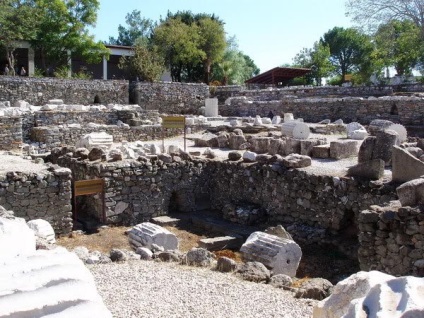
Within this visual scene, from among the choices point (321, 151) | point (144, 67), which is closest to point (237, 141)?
point (321, 151)

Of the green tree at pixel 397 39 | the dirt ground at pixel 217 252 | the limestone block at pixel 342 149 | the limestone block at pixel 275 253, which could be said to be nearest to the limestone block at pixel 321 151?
the limestone block at pixel 342 149

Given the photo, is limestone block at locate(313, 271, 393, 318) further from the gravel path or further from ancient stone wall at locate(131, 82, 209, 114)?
ancient stone wall at locate(131, 82, 209, 114)

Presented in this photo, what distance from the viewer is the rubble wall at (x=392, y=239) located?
8.00 metres

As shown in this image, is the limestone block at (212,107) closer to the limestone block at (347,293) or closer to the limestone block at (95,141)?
the limestone block at (95,141)

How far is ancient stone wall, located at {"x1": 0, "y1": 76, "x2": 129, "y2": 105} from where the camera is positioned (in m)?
25.4

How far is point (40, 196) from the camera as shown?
1183cm

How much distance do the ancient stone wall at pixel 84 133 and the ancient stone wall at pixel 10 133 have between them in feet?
3.38

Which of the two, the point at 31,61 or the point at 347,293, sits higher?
the point at 31,61

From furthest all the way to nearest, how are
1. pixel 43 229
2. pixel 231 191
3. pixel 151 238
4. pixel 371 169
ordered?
1. pixel 231 191
2. pixel 371 169
3. pixel 151 238
4. pixel 43 229

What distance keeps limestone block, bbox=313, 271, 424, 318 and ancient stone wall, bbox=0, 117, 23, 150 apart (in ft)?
52.1

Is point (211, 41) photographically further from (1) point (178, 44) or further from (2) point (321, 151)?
(2) point (321, 151)

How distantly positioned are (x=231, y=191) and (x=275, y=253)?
17.6 ft

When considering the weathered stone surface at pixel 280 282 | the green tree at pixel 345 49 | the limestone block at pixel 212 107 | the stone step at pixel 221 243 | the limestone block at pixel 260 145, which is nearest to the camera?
the weathered stone surface at pixel 280 282

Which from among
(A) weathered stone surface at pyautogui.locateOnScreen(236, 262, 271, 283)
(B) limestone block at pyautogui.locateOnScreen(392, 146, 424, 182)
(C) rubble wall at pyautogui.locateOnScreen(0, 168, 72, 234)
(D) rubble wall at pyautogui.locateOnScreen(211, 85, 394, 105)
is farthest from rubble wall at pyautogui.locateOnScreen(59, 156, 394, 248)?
(D) rubble wall at pyautogui.locateOnScreen(211, 85, 394, 105)
